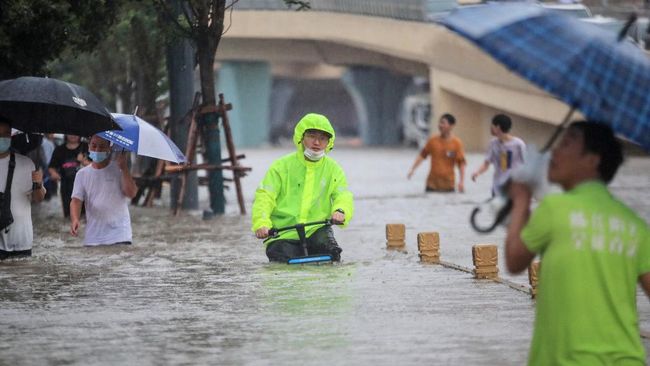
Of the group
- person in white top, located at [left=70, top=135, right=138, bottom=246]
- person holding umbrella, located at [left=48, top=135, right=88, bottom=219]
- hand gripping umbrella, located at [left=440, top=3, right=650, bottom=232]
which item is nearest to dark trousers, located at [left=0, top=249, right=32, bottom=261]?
person in white top, located at [left=70, top=135, right=138, bottom=246]

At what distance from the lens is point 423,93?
244 feet

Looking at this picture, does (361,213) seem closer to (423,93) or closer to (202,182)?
(202,182)

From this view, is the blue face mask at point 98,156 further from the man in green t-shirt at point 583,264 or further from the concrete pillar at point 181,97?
the man in green t-shirt at point 583,264

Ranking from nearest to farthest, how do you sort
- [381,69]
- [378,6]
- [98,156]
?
[98,156] < [378,6] < [381,69]

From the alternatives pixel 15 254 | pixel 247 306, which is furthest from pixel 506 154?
pixel 247 306

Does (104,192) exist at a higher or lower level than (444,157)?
higher

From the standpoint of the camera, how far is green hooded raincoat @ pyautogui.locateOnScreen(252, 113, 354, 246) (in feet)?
46.7

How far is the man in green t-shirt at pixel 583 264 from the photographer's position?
622cm

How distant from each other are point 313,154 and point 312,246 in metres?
0.86

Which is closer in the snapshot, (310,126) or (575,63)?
(575,63)

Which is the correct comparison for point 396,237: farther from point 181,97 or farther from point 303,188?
point 181,97

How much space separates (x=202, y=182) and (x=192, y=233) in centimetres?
607

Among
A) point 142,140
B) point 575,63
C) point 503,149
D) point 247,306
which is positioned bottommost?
point 247,306

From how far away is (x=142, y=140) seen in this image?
1577cm
